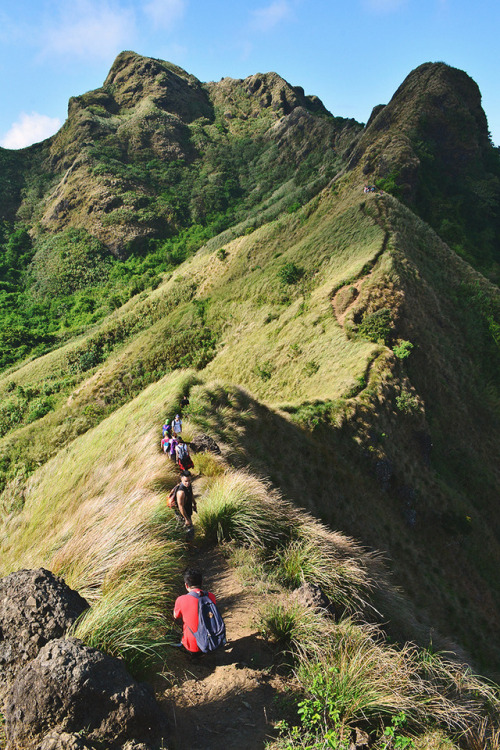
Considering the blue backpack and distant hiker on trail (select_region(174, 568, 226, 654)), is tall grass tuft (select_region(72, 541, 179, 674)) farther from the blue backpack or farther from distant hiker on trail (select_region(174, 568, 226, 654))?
the blue backpack

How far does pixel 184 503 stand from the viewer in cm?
643

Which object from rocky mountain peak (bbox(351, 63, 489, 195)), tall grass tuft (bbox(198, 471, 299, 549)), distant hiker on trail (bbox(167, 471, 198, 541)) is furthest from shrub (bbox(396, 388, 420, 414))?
rocky mountain peak (bbox(351, 63, 489, 195))

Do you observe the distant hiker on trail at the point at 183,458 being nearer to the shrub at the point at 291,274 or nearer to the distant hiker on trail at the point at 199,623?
the distant hiker on trail at the point at 199,623

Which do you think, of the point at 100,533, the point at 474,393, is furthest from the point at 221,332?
the point at 100,533

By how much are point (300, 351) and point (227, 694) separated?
23.9m

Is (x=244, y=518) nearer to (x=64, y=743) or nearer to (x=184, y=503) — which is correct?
(x=184, y=503)

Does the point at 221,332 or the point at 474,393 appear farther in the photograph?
the point at 221,332

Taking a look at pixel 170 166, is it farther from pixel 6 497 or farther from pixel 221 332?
pixel 6 497

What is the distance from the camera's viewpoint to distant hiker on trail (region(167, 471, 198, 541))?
6332 mm

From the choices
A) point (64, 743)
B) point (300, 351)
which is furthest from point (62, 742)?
point (300, 351)

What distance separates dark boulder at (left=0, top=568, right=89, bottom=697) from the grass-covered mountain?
2.03 feet

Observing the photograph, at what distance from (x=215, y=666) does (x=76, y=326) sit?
65.0 m

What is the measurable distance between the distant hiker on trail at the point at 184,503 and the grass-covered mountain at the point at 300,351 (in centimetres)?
56

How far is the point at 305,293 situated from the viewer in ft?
112
